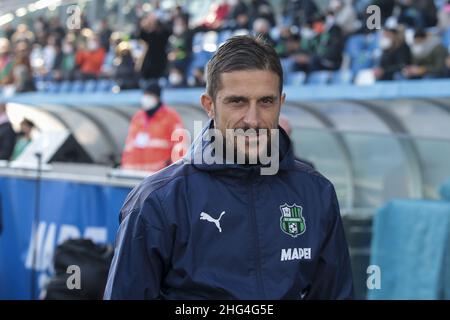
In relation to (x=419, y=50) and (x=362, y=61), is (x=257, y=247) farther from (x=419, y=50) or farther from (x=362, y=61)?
(x=362, y=61)

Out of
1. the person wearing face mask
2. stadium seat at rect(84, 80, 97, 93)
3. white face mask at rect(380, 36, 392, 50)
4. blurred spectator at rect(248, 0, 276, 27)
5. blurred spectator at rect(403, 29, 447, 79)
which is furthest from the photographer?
stadium seat at rect(84, 80, 97, 93)

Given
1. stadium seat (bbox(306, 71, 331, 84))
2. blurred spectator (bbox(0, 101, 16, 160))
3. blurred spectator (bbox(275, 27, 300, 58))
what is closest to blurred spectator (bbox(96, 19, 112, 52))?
blurred spectator (bbox(275, 27, 300, 58))

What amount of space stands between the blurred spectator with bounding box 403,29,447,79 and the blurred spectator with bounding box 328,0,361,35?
2.18m

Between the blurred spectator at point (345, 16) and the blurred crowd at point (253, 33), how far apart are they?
0.04 ft

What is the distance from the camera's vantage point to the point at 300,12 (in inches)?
557

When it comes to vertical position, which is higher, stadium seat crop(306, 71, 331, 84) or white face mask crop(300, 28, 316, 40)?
white face mask crop(300, 28, 316, 40)

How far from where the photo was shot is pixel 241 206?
254cm

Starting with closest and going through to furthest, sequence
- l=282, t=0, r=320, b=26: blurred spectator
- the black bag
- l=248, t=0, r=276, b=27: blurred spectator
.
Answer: the black bag, l=282, t=0, r=320, b=26: blurred spectator, l=248, t=0, r=276, b=27: blurred spectator

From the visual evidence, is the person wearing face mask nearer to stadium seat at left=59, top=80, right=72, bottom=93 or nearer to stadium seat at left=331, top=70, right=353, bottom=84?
stadium seat at left=331, top=70, right=353, bottom=84

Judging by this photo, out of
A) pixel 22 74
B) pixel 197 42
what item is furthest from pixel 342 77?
pixel 22 74

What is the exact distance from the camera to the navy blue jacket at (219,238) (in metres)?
2.48

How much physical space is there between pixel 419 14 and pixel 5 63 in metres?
10.2

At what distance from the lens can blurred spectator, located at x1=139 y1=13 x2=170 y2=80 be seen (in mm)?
13664
